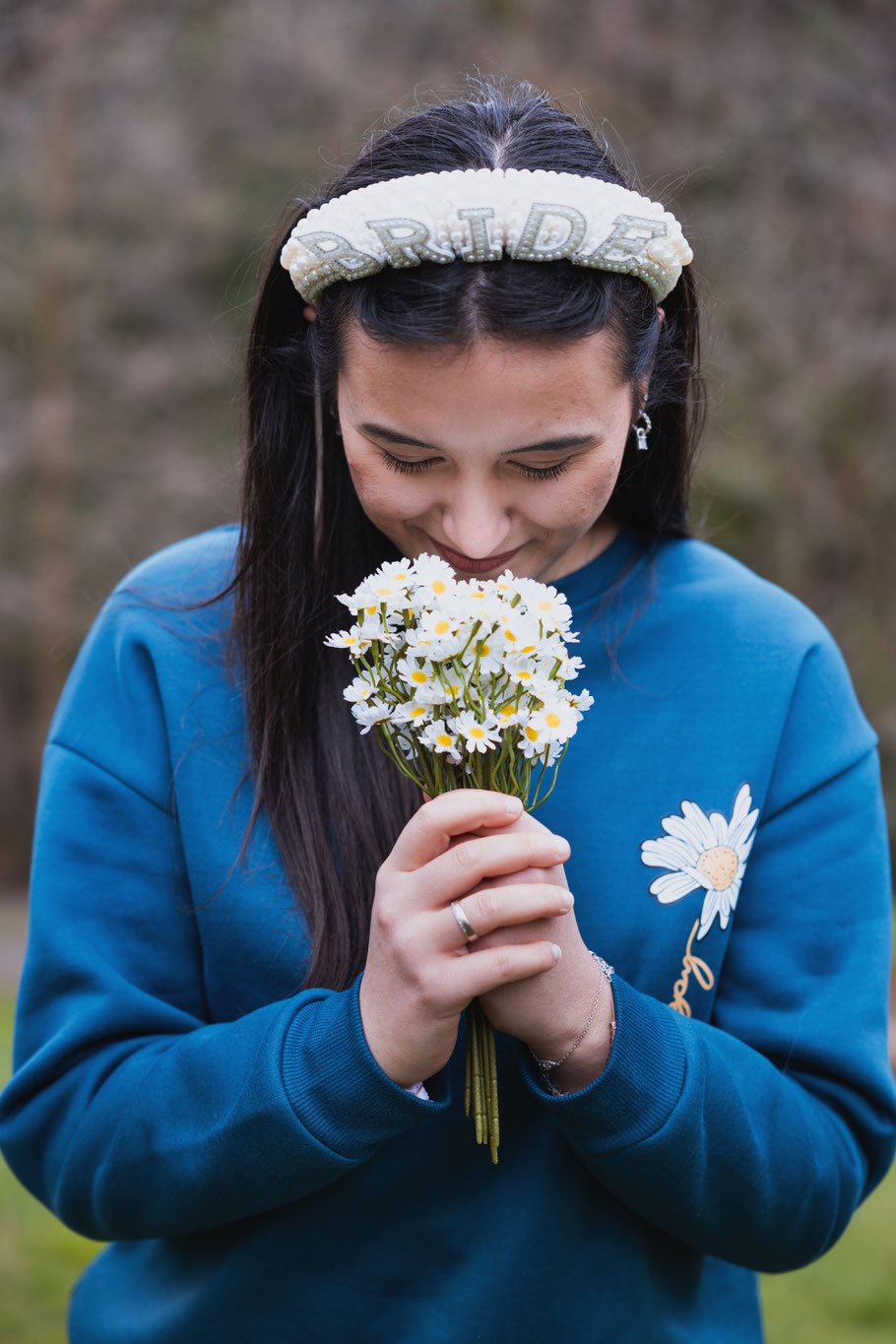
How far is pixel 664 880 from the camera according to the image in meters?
2.02

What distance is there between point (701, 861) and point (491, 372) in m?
0.82

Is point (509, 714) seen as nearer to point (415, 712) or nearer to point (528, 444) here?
point (415, 712)

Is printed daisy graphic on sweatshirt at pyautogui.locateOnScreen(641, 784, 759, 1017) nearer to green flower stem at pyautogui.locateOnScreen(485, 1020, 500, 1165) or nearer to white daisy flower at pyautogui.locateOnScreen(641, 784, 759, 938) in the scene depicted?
white daisy flower at pyautogui.locateOnScreen(641, 784, 759, 938)

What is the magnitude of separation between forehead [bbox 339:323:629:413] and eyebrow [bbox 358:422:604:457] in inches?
1.5

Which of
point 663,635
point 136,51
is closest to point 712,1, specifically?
point 136,51

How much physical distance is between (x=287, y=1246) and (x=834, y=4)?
446 inches

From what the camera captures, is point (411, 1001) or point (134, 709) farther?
point (134, 709)

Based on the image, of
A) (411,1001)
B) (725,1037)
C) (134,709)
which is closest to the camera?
(411,1001)

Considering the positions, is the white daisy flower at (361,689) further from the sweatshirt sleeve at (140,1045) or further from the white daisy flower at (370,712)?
the sweatshirt sleeve at (140,1045)

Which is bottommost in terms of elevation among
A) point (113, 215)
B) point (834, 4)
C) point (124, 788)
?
point (124, 788)

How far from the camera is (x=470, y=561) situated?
189 centimetres

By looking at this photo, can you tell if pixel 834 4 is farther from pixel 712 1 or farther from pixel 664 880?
pixel 664 880

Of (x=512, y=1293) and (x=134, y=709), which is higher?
(x=134, y=709)

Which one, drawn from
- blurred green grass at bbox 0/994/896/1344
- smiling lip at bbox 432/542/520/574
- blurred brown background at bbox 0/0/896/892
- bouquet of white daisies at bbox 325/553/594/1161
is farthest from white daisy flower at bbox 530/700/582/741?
blurred brown background at bbox 0/0/896/892
